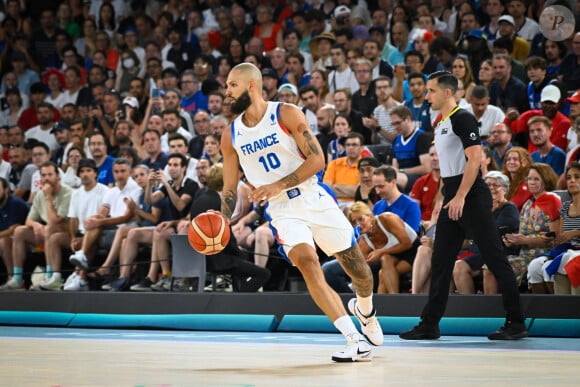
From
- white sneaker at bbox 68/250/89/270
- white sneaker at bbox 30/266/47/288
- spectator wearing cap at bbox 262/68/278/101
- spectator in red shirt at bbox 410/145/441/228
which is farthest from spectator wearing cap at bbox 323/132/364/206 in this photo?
white sneaker at bbox 30/266/47/288

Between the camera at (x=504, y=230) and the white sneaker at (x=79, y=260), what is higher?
the camera at (x=504, y=230)

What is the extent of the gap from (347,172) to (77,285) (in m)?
3.96

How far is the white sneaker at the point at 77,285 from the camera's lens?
1320 cm

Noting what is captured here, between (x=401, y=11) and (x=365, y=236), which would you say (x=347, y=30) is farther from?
(x=365, y=236)

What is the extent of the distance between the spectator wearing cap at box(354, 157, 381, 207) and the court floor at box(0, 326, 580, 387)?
2832 mm

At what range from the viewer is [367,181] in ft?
40.0

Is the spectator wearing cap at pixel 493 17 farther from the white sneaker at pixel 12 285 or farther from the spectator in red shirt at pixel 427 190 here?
the white sneaker at pixel 12 285

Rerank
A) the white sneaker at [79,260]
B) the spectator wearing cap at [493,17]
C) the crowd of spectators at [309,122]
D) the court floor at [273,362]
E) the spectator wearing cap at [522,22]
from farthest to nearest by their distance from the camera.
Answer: the spectator wearing cap at [493,17] → the spectator wearing cap at [522,22] → the white sneaker at [79,260] → the crowd of spectators at [309,122] → the court floor at [273,362]

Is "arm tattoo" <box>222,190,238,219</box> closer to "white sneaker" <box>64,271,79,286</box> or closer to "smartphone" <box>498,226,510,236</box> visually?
"smartphone" <box>498,226,510,236</box>

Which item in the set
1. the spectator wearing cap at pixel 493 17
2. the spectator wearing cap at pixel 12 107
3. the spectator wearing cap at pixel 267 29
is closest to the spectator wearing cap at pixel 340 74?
the spectator wearing cap at pixel 493 17

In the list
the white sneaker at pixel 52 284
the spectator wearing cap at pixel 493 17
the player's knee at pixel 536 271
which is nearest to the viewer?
the player's knee at pixel 536 271

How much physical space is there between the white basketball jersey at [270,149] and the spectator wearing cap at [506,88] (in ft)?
21.0

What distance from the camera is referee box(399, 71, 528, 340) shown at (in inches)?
331

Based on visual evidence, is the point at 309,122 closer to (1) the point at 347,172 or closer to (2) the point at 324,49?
(1) the point at 347,172
